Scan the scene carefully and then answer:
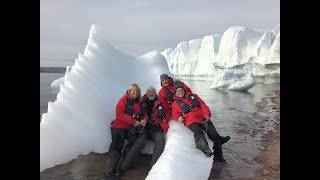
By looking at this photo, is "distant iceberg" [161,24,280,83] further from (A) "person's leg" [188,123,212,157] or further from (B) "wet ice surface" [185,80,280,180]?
(A) "person's leg" [188,123,212,157]

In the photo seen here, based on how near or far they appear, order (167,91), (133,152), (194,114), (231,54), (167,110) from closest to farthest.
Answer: (133,152) → (194,114) → (167,110) → (167,91) → (231,54)

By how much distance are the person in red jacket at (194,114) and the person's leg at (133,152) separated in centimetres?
63

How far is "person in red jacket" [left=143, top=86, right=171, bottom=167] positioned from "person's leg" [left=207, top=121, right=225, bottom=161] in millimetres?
633

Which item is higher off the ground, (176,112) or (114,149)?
(176,112)

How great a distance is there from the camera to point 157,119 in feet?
17.7

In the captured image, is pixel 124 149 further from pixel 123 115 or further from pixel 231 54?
pixel 231 54

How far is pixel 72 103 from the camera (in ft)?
19.4

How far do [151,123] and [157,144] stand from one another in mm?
430

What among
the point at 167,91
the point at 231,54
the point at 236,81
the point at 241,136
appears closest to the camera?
the point at 167,91

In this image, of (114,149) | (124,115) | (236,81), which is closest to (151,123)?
(124,115)

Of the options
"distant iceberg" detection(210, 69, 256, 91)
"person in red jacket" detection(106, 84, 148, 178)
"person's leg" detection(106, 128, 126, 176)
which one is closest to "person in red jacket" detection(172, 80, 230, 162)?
"person in red jacket" detection(106, 84, 148, 178)
